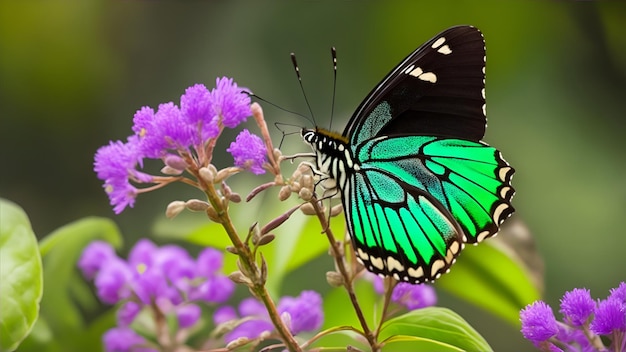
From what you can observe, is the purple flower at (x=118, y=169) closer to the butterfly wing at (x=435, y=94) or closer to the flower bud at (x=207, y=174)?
the flower bud at (x=207, y=174)

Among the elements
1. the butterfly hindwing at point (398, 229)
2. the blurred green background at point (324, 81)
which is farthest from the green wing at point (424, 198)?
the blurred green background at point (324, 81)

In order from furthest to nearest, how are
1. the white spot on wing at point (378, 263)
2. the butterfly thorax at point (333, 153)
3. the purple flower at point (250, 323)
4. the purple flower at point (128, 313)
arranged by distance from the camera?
1. the purple flower at point (128, 313)
2. the purple flower at point (250, 323)
3. the butterfly thorax at point (333, 153)
4. the white spot on wing at point (378, 263)

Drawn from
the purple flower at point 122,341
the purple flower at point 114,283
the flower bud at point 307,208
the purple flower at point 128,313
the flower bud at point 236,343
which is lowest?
the purple flower at point 122,341

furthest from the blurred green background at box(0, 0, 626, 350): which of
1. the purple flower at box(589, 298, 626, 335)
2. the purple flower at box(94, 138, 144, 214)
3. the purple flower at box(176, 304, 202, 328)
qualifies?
the purple flower at box(589, 298, 626, 335)

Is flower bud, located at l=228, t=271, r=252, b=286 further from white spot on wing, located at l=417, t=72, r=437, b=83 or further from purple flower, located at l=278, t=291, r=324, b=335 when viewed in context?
white spot on wing, located at l=417, t=72, r=437, b=83

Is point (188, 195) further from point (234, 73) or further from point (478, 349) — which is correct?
point (478, 349)

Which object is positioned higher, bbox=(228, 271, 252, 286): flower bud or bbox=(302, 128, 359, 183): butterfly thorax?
bbox=(302, 128, 359, 183): butterfly thorax

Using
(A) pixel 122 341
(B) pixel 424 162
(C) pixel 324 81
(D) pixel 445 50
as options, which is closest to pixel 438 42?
(D) pixel 445 50

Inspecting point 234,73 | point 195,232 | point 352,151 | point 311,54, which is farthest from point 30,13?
point 352,151
